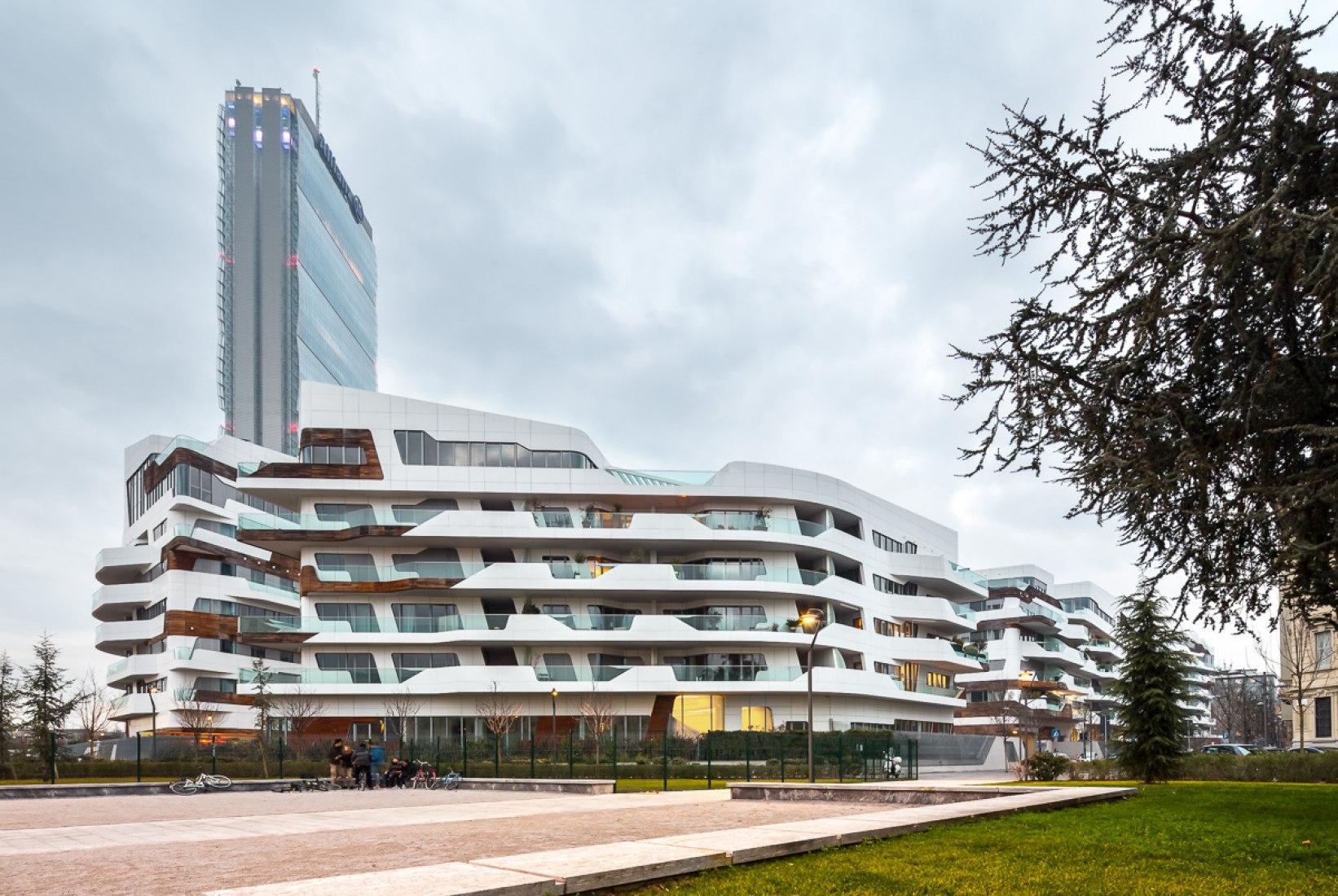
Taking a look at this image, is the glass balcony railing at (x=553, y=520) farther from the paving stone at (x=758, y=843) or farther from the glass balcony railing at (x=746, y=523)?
the paving stone at (x=758, y=843)

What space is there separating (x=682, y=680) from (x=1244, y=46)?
46276mm

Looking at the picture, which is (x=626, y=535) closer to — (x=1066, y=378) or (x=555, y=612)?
(x=555, y=612)

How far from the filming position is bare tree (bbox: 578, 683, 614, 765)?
172 feet

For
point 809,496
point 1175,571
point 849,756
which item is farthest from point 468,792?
point 809,496

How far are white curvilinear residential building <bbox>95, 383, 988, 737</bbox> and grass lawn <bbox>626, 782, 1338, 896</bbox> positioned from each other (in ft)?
134

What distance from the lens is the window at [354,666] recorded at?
175 feet

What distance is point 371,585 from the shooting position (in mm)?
54312

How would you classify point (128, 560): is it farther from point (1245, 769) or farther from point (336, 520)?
point (1245, 769)

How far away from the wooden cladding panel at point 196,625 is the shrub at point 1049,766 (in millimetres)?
54732

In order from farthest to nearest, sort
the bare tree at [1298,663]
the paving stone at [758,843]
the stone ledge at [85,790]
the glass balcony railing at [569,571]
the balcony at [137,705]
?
the balcony at [137,705] < the glass balcony railing at [569,571] < the bare tree at [1298,663] < the stone ledge at [85,790] < the paving stone at [758,843]

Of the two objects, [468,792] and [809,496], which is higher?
[809,496]

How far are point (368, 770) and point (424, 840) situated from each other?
20.9m

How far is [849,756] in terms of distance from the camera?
127 ft

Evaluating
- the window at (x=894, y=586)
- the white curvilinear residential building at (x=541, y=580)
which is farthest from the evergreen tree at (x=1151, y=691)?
the window at (x=894, y=586)
